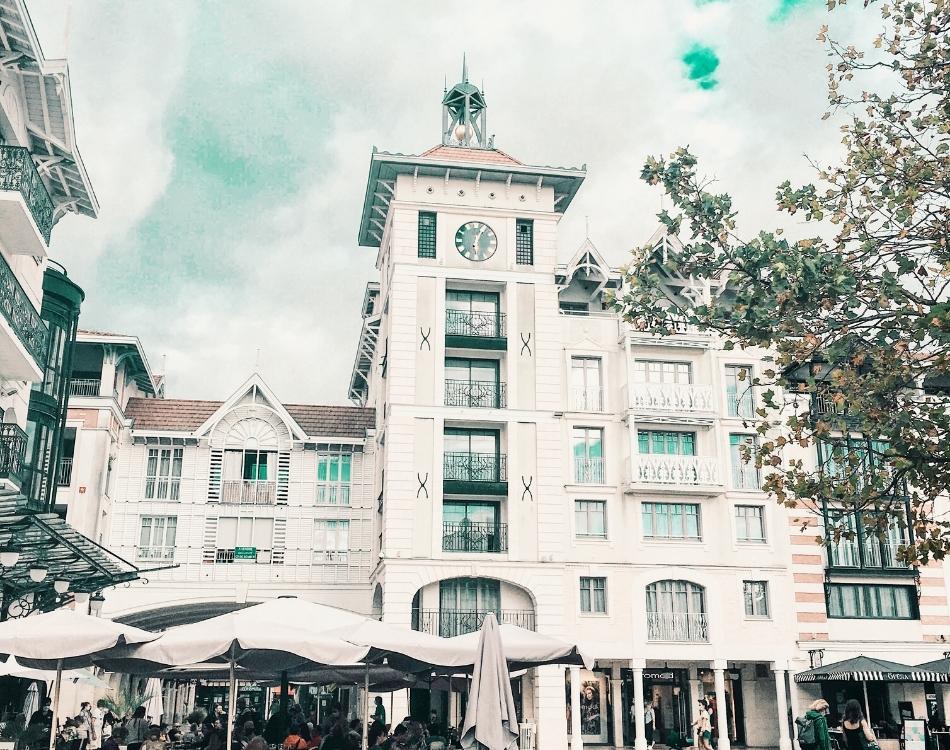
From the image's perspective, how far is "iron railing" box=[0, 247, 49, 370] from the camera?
1889 cm

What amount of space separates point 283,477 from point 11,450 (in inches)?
781

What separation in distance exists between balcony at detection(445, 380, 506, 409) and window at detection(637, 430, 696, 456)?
5104 mm

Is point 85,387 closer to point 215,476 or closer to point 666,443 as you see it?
point 215,476

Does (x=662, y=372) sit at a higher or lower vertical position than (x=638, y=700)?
higher

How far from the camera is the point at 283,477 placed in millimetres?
39438

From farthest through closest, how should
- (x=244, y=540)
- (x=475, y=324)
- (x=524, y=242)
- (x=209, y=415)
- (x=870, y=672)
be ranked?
1. (x=209, y=415)
2. (x=244, y=540)
3. (x=524, y=242)
4. (x=475, y=324)
5. (x=870, y=672)

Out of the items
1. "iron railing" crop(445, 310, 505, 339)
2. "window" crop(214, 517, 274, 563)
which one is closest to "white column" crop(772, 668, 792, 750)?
"iron railing" crop(445, 310, 505, 339)

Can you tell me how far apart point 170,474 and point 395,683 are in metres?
20.9

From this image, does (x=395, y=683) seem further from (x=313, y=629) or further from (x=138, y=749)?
(x=313, y=629)

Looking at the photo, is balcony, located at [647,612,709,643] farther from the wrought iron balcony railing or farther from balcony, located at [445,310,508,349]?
the wrought iron balcony railing

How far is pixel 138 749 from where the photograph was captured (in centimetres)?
1723

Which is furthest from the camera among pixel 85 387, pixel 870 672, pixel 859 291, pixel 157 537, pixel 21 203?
pixel 85 387

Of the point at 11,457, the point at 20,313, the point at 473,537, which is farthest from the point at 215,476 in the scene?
the point at 20,313

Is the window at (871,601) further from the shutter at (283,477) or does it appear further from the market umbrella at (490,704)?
the market umbrella at (490,704)
